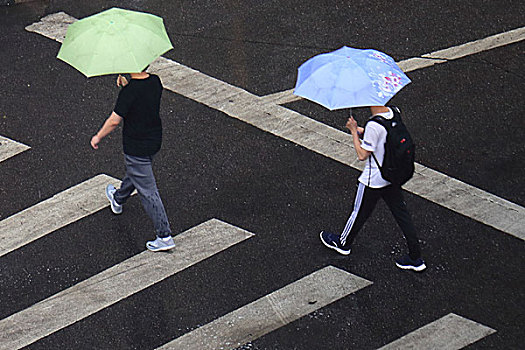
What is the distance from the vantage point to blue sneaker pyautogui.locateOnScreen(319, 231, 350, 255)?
6.70 meters

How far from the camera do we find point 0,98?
28.8 ft

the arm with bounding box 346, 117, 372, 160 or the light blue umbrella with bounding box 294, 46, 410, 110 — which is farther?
the arm with bounding box 346, 117, 372, 160

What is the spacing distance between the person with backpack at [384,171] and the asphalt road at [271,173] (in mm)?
190

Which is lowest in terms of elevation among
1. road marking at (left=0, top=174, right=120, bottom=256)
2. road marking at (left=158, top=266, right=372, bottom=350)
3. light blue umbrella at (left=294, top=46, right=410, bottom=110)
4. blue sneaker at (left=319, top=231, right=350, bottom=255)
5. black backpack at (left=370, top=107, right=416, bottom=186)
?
road marking at (left=158, top=266, right=372, bottom=350)

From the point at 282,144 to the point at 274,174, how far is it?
0.49m

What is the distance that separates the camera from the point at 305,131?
8211 mm

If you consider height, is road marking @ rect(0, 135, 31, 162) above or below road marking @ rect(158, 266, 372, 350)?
above

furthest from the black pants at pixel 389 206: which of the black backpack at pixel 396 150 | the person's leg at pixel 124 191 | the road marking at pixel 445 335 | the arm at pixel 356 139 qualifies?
the person's leg at pixel 124 191

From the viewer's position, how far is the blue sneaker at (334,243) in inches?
264

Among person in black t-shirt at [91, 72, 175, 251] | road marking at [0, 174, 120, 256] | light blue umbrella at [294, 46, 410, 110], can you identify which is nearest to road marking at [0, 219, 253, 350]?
person in black t-shirt at [91, 72, 175, 251]

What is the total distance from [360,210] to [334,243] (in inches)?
19.8

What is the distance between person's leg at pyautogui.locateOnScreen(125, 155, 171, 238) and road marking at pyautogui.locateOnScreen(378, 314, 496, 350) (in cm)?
210

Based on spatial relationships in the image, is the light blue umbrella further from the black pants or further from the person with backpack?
the black pants

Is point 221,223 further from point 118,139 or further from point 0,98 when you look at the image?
point 0,98
